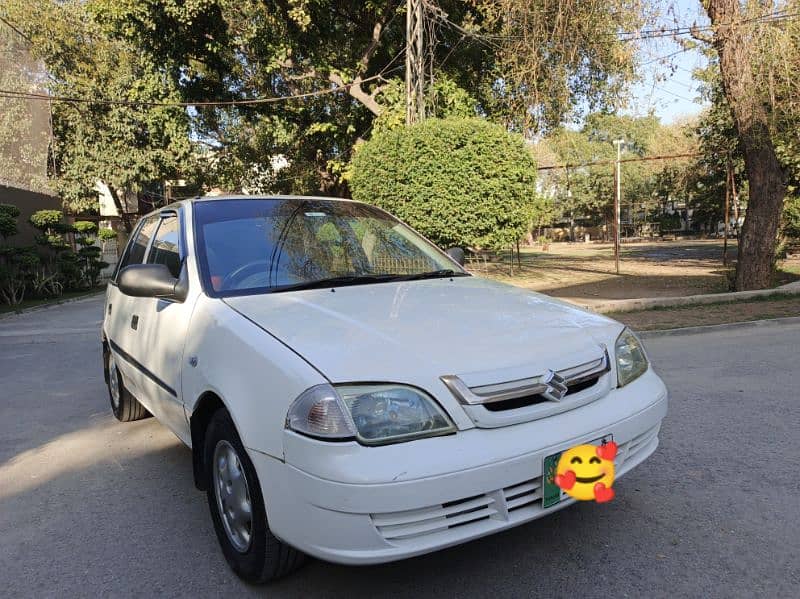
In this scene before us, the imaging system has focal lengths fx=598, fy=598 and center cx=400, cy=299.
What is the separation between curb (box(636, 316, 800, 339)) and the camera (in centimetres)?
805

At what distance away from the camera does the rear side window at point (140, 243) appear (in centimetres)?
437

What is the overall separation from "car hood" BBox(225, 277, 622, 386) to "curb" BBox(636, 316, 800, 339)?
17.9 feet

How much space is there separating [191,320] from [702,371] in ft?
16.5

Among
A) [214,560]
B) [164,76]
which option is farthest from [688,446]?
[164,76]

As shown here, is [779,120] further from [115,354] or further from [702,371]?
[115,354]

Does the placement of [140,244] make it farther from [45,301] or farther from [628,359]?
[45,301]

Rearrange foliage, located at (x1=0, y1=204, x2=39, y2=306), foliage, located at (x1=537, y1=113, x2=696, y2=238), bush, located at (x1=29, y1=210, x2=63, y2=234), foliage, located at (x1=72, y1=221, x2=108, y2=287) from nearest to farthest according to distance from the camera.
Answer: foliage, located at (x1=0, y1=204, x2=39, y2=306), bush, located at (x1=29, y1=210, x2=63, y2=234), foliage, located at (x1=72, y1=221, x2=108, y2=287), foliage, located at (x1=537, y1=113, x2=696, y2=238)

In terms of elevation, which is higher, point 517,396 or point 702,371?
point 517,396

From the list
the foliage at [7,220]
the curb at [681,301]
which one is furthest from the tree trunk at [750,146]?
the foliage at [7,220]

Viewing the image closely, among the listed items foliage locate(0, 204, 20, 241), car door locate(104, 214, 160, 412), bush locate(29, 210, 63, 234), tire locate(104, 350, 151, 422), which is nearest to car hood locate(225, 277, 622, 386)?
car door locate(104, 214, 160, 412)

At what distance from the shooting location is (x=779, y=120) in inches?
435

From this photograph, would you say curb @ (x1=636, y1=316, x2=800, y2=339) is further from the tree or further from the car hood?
the tree

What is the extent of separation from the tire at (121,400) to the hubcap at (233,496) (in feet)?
7.65

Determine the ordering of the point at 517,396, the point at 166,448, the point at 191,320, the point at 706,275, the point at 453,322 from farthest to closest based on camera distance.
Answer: the point at 706,275
the point at 166,448
the point at 191,320
the point at 453,322
the point at 517,396
